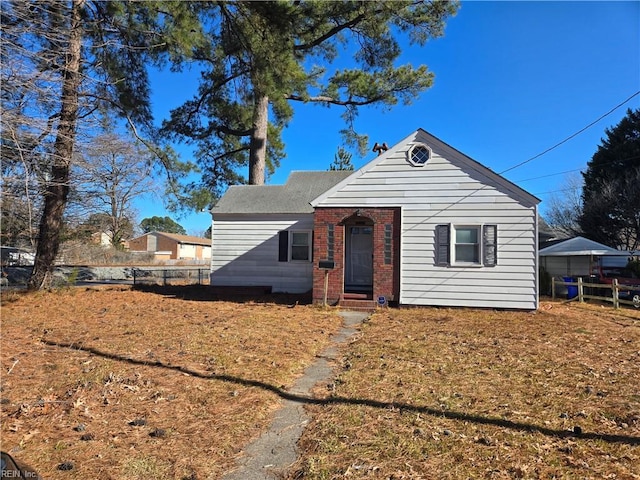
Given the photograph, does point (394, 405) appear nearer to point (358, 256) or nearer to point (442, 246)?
point (442, 246)

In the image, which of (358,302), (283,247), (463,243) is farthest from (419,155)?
(283,247)

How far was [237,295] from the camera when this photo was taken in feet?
46.5

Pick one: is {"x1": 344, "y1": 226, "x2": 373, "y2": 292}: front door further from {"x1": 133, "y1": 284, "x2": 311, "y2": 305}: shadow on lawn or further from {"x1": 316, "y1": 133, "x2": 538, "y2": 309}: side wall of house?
{"x1": 316, "y1": 133, "x2": 538, "y2": 309}: side wall of house

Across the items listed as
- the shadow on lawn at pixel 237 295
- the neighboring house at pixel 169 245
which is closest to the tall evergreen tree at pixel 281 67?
the shadow on lawn at pixel 237 295

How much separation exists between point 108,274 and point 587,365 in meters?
25.1

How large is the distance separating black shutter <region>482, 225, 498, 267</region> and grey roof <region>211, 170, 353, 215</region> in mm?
6074

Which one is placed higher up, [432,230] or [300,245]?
[432,230]

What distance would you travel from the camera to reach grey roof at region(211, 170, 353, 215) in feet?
47.5

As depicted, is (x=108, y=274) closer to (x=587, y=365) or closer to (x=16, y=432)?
(x=16, y=432)

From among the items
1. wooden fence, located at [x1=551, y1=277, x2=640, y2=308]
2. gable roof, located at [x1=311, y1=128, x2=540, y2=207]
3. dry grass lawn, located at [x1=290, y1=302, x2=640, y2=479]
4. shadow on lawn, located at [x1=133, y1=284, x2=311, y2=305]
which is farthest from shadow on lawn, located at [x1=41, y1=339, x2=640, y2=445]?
wooden fence, located at [x1=551, y1=277, x2=640, y2=308]

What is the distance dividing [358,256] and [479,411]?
9530mm

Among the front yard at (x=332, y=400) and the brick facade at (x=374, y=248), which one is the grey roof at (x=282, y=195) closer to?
the brick facade at (x=374, y=248)

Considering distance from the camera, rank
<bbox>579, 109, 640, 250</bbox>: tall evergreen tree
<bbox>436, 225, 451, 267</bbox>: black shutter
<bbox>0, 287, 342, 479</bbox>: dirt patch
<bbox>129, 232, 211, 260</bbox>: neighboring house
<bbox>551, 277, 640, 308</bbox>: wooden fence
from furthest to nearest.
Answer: <bbox>129, 232, 211, 260</bbox>: neighboring house
<bbox>579, 109, 640, 250</bbox>: tall evergreen tree
<bbox>551, 277, 640, 308</bbox>: wooden fence
<bbox>436, 225, 451, 267</bbox>: black shutter
<bbox>0, 287, 342, 479</bbox>: dirt patch

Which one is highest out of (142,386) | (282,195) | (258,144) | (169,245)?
(258,144)
